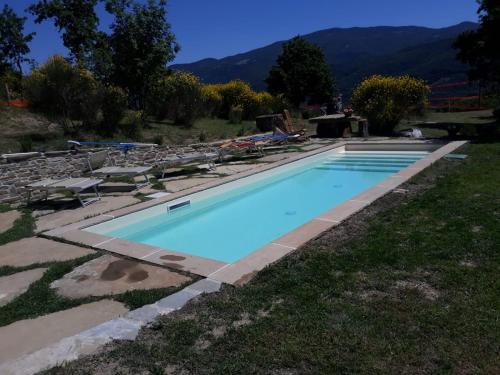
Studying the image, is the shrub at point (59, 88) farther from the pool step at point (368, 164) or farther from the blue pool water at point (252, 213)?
the pool step at point (368, 164)

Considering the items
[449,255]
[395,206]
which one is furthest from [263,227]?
[449,255]

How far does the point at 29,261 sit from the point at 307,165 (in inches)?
305

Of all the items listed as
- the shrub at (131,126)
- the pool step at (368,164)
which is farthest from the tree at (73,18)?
the pool step at (368,164)

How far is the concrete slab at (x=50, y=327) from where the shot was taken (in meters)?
2.62

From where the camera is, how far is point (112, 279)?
3.67m

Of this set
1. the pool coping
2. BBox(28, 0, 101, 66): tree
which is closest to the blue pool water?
the pool coping

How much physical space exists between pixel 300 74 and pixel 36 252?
91.2 ft

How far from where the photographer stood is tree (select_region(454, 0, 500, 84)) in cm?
1157

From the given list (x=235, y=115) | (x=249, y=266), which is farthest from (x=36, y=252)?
(x=235, y=115)

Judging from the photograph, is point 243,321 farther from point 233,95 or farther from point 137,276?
point 233,95

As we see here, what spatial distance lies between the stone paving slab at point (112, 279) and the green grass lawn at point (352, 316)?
618 mm

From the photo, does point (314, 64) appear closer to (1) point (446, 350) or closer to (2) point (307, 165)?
(2) point (307, 165)

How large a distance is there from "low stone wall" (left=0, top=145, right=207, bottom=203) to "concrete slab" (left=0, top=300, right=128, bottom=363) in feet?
16.3

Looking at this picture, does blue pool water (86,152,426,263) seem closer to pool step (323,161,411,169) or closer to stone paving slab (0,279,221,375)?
pool step (323,161,411,169)
